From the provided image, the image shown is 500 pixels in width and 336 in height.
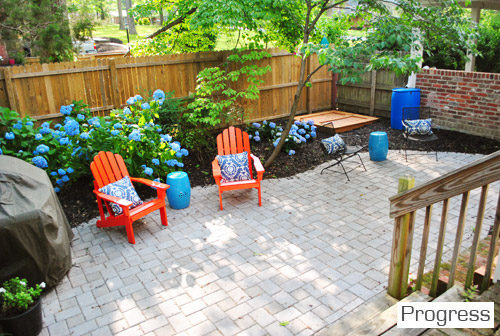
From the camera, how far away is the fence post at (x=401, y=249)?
111 inches

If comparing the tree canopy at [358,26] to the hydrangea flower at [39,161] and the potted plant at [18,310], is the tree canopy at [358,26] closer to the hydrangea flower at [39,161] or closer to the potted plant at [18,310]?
the hydrangea flower at [39,161]

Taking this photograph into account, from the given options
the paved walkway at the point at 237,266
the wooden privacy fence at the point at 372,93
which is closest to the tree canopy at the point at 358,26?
the paved walkway at the point at 237,266

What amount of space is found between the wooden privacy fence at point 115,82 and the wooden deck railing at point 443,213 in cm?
557

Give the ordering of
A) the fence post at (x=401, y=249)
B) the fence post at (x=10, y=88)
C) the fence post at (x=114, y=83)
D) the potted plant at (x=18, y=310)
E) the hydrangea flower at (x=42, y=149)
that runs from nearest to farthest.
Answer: the fence post at (x=401, y=249) < the potted plant at (x=18, y=310) < the hydrangea flower at (x=42, y=149) < the fence post at (x=10, y=88) < the fence post at (x=114, y=83)

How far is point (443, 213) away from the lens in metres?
2.60

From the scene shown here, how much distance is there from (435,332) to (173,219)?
3535 mm

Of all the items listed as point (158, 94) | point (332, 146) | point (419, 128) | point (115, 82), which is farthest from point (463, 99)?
point (115, 82)

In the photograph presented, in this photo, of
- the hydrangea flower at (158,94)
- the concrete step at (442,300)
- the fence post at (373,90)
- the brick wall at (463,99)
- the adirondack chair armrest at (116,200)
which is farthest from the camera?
the fence post at (373,90)

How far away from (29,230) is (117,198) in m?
1.20

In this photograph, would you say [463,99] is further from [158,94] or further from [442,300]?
[442,300]

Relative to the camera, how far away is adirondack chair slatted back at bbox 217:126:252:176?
6.07 m

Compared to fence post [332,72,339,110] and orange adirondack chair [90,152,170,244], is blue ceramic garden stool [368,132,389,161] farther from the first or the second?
orange adirondack chair [90,152,170,244]

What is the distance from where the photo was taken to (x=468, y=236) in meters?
4.52

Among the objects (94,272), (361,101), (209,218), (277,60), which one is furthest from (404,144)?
(94,272)
